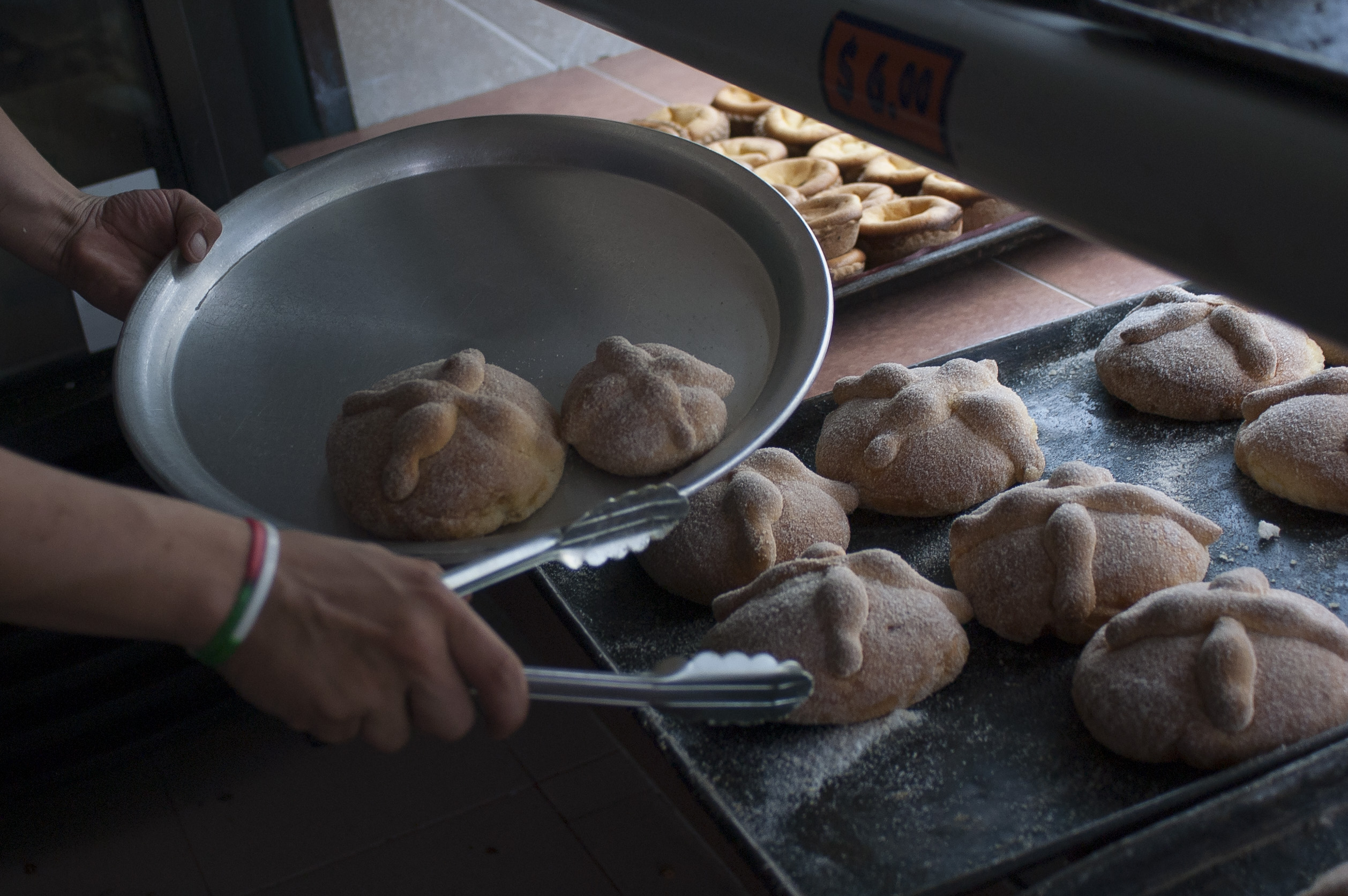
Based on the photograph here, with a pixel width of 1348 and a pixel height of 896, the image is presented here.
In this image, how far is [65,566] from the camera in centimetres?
66

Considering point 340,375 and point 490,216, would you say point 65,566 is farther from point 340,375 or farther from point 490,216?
point 490,216

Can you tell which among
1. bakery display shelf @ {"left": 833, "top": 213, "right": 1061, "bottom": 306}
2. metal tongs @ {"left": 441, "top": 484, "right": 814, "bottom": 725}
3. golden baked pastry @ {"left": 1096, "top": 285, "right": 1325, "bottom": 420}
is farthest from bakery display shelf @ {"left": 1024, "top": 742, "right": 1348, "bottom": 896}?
bakery display shelf @ {"left": 833, "top": 213, "right": 1061, "bottom": 306}

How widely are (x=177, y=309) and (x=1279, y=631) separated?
44.8 inches

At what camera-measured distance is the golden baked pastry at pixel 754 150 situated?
7.13 feet

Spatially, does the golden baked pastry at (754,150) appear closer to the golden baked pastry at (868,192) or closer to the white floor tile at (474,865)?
the golden baked pastry at (868,192)

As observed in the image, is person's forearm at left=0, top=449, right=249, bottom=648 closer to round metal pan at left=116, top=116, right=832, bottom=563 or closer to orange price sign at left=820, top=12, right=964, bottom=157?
round metal pan at left=116, top=116, right=832, bottom=563

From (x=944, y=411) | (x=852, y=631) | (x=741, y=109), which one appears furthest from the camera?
(x=741, y=109)

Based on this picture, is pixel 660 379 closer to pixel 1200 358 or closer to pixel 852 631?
pixel 852 631

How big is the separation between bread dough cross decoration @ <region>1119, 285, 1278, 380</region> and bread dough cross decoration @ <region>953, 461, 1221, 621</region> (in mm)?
299

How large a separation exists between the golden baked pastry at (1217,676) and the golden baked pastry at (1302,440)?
0.23 meters

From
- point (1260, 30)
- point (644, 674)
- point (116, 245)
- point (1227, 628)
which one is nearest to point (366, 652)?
point (644, 674)

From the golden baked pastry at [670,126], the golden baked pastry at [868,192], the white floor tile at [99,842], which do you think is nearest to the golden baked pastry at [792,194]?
the golden baked pastry at [868,192]

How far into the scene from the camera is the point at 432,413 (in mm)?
997

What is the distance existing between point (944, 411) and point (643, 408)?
466 mm
